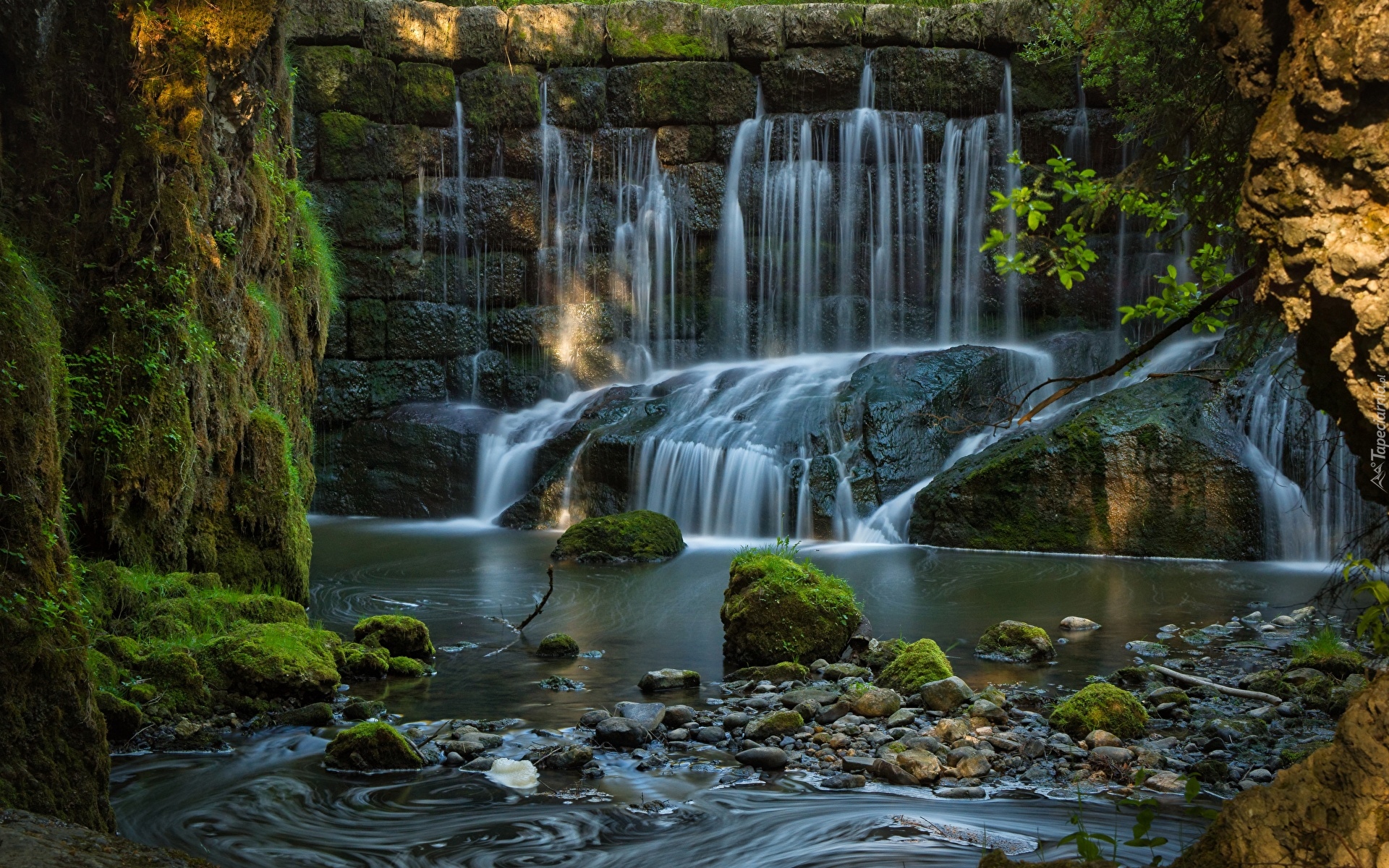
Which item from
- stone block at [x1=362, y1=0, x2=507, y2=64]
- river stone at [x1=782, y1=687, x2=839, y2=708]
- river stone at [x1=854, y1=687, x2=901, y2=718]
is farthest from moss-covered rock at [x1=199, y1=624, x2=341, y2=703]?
stone block at [x1=362, y1=0, x2=507, y2=64]

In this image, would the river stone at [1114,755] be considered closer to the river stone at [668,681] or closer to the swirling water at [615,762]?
the swirling water at [615,762]

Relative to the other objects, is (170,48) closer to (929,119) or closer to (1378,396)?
(1378,396)

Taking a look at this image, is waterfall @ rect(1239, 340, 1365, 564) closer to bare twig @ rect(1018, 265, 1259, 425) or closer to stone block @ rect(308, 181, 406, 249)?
bare twig @ rect(1018, 265, 1259, 425)

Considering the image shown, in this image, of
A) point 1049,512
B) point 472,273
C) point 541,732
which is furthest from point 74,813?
point 472,273

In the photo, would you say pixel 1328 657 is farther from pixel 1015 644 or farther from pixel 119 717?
pixel 119 717

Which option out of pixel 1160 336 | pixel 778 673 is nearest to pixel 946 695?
pixel 778 673

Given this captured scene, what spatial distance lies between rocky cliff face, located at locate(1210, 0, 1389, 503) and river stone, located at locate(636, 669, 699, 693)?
4554 millimetres

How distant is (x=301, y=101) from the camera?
20000mm

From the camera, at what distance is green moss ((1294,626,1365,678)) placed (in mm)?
6645

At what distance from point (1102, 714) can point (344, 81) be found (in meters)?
18.5

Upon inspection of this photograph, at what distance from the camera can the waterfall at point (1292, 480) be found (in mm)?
12328

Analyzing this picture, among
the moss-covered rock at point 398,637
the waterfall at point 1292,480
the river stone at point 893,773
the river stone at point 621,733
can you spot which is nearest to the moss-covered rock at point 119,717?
the moss-covered rock at point 398,637

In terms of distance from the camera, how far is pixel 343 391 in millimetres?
19859

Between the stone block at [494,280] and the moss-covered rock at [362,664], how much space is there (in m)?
14.5
